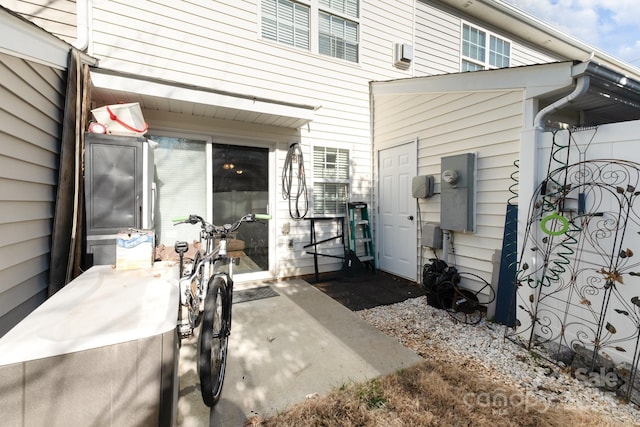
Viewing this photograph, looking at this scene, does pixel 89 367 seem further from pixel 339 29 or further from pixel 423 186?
pixel 339 29

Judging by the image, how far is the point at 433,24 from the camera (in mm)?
5648

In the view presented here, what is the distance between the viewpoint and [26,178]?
2.15 m

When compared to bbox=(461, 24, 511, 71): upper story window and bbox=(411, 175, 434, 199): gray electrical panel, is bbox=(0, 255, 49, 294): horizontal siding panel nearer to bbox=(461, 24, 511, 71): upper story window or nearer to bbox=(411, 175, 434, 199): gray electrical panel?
bbox=(411, 175, 434, 199): gray electrical panel

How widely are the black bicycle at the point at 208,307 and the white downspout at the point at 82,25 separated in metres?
2.61

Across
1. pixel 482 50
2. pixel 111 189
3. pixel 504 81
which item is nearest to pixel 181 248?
pixel 111 189

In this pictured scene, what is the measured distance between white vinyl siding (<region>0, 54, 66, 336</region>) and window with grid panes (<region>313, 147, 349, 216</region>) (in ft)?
10.5

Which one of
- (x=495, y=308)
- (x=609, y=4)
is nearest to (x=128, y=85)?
(x=495, y=308)

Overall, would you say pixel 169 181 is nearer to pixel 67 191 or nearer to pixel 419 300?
pixel 67 191

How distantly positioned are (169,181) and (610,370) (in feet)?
15.6

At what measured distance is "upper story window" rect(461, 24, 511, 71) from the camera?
604cm

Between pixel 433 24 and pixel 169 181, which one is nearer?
pixel 169 181

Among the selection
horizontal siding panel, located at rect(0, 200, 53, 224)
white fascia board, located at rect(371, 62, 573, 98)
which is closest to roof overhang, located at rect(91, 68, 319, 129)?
horizontal siding panel, located at rect(0, 200, 53, 224)

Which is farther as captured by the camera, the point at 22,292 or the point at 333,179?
the point at 333,179

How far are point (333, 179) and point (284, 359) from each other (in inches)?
124
